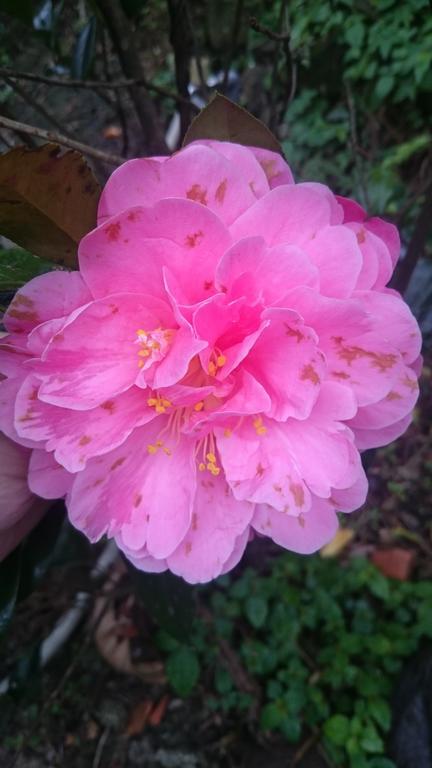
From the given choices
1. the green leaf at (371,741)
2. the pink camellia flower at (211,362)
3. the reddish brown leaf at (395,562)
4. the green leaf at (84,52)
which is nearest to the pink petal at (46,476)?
the pink camellia flower at (211,362)

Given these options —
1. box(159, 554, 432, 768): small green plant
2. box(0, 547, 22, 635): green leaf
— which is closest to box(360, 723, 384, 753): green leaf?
box(159, 554, 432, 768): small green plant

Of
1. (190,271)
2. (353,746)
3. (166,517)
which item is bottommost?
(353,746)

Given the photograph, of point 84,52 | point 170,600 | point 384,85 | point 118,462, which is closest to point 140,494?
point 118,462

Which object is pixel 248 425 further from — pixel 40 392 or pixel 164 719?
pixel 164 719

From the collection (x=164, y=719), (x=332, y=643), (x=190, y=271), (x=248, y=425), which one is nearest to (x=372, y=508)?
(x=332, y=643)

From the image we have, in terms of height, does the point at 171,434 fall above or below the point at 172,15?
below

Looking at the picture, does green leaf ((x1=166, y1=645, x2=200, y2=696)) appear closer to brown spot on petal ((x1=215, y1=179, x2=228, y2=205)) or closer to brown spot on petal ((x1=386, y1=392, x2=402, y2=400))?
brown spot on petal ((x1=386, y1=392, x2=402, y2=400))
